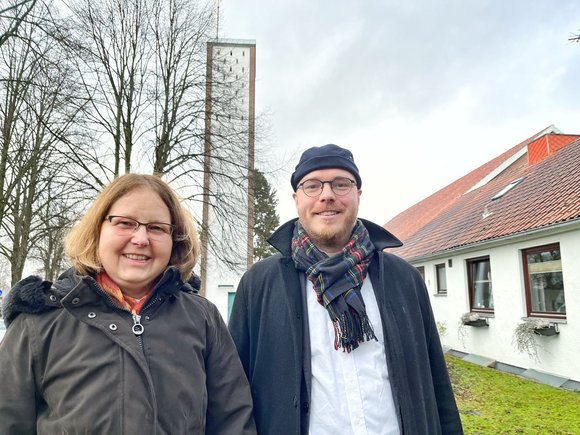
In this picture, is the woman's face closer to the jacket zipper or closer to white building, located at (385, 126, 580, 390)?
the jacket zipper

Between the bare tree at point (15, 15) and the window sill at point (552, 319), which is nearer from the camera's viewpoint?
the bare tree at point (15, 15)

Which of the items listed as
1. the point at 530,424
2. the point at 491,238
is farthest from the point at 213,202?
the point at 530,424

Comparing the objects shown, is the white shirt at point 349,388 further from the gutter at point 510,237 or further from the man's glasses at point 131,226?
the gutter at point 510,237

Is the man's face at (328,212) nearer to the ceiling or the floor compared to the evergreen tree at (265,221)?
nearer to the floor

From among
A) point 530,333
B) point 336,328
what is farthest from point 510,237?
point 336,328

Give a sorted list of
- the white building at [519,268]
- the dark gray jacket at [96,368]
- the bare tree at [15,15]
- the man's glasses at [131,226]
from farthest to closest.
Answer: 1. the white building at [519,268]
2. the bare tree at [15,15]
3. the man's glasses at [131,226]
4. the dark gray jacket at [96,368]

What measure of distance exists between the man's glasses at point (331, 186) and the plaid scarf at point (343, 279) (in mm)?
230

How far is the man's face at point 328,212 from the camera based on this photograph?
2240 mm

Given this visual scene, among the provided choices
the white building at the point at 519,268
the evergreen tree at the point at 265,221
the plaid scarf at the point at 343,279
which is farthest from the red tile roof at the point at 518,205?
the evergreen tree at the point at 265,221

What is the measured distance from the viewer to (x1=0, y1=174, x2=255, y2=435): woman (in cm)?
149

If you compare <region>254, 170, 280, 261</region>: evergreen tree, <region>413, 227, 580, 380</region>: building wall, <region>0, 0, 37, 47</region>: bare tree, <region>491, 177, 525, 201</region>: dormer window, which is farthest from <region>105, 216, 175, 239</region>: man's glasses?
<region>254, 170, 280, 261</region>: evergreen tree

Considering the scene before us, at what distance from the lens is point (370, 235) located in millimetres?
2502

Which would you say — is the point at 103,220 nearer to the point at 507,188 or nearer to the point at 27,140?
the point at 27,140

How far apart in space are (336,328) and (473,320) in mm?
10236
